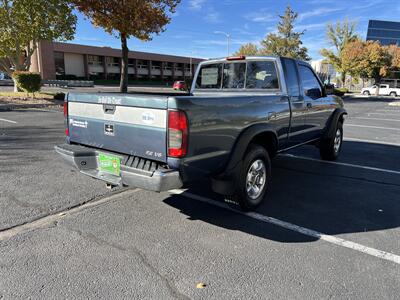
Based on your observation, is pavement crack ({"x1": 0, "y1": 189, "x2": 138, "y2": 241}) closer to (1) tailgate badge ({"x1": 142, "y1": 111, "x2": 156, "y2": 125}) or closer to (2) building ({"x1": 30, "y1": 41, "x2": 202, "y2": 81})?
(1) tailgate badge ({"x1": 142, "y1": 111, "x2": 156, "y2": 125})

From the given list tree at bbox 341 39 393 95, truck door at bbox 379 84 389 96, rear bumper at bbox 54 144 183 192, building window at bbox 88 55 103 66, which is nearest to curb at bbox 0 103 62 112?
rear bumper at bbox 54 144 183 192

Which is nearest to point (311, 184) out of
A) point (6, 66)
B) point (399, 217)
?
point (399, 217)

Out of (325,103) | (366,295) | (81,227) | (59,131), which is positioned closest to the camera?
(366,295)

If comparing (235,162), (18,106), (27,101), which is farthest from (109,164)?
(27,101)

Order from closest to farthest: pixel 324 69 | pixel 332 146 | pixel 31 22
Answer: pixel 332 146, pixel 31 22, pixel 324 69

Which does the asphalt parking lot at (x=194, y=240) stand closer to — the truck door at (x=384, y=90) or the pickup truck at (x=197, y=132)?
the pickup truck at (x=197, y=132)

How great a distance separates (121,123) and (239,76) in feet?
8.24

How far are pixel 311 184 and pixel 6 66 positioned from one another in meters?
21.5

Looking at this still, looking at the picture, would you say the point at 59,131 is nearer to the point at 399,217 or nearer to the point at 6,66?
the point at 399,217

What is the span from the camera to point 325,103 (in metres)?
6.22

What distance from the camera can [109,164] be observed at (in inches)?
142

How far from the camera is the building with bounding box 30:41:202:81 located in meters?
49.4

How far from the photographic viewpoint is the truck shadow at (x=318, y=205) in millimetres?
3811

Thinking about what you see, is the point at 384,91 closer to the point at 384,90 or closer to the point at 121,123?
the point at 384,90
